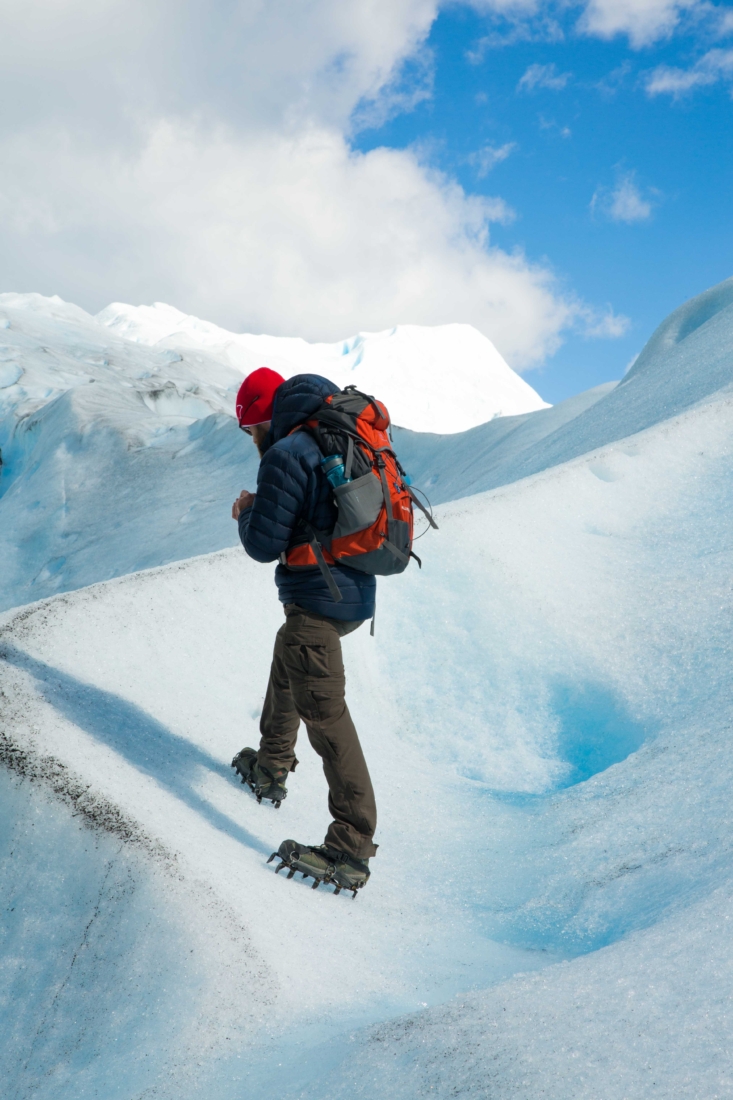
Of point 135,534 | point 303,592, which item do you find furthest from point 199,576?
point 135,534

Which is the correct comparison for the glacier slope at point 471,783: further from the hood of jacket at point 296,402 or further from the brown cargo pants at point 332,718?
the hood of jacket at point 296,402

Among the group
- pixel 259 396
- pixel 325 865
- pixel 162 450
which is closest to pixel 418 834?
pixel 325 865

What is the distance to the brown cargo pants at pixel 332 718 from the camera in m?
2.42

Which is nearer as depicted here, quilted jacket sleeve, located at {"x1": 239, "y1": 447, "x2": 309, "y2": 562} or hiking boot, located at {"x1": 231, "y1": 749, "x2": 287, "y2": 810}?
quilted jacket sleeve, located at {"x1": 239, "y1": 447, "x2": 309, "y2": 562}

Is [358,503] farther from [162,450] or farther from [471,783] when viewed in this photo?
[162,450]

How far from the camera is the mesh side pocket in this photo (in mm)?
2252

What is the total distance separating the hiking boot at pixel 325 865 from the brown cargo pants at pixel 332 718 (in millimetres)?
33

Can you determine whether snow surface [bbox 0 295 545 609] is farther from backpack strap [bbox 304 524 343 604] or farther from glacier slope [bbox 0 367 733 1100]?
backpack strap [bbox 304 524 343 604]

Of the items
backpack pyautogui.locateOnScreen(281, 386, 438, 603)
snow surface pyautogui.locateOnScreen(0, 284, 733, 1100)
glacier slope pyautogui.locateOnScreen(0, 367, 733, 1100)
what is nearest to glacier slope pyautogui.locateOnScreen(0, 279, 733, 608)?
glacier slope pyautogui.locateOnScreen(0, 367, 733, 1100)

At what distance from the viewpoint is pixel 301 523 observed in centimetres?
236

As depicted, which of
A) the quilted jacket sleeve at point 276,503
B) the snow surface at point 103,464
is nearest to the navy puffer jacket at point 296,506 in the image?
the quilted jacket sleeve at point 276,503

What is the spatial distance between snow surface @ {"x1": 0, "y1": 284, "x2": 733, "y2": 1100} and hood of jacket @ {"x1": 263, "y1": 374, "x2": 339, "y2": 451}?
1308 mm

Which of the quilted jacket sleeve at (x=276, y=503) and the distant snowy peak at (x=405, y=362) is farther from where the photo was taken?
the distant snowy peak at (x=405, y=362)

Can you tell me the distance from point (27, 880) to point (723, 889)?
2002 millimetres
